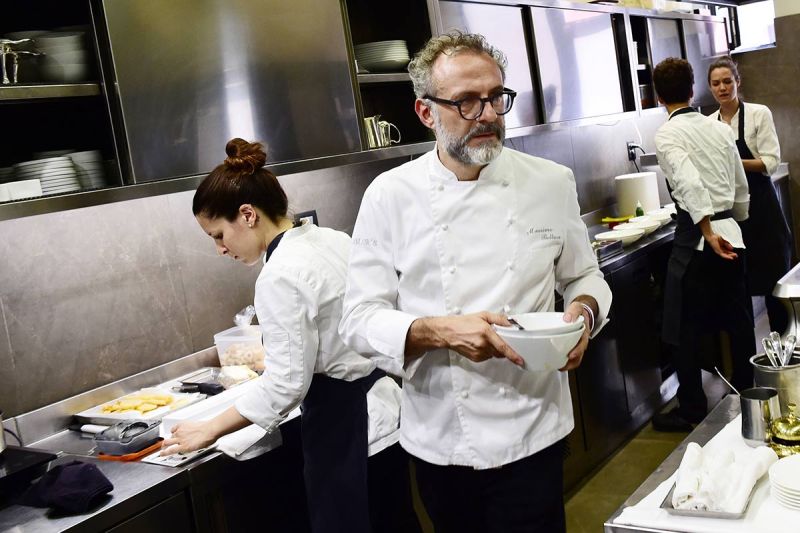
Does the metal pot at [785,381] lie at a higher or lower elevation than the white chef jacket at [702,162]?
lower

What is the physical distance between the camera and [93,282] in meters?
2.59

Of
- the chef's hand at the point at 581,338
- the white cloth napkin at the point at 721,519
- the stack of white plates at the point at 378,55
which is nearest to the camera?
the white cloth napkin at the point at 721,519

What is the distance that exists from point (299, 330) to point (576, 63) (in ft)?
9.79

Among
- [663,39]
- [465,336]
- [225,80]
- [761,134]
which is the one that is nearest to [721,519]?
[465,336]

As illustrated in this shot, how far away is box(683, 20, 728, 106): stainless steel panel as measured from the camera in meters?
5.73

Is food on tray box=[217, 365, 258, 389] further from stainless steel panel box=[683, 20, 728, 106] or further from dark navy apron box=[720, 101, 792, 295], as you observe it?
stainless steel panel box=[683, 20, 728, 106]

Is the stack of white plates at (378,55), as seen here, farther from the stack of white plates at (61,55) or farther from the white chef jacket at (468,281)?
the white chef jacket at (468,281)

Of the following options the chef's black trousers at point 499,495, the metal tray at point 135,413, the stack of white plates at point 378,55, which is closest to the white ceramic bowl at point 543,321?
the chef's black trousers at point 499,495

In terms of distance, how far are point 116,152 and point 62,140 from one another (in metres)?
0.29

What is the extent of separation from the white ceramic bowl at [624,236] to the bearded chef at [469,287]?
92.7 inches

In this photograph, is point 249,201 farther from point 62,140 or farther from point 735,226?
point 735,226

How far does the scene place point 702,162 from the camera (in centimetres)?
371

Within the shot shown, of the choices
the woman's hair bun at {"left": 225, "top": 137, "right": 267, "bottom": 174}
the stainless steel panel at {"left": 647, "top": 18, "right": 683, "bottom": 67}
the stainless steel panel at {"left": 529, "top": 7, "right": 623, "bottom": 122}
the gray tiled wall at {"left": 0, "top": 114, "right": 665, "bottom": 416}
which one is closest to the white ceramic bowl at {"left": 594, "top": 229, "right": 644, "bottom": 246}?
the stainless steel panel at {"left": 529, "top": 7, "right": 623, "bottom": 122}

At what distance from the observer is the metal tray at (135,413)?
2.40 m
